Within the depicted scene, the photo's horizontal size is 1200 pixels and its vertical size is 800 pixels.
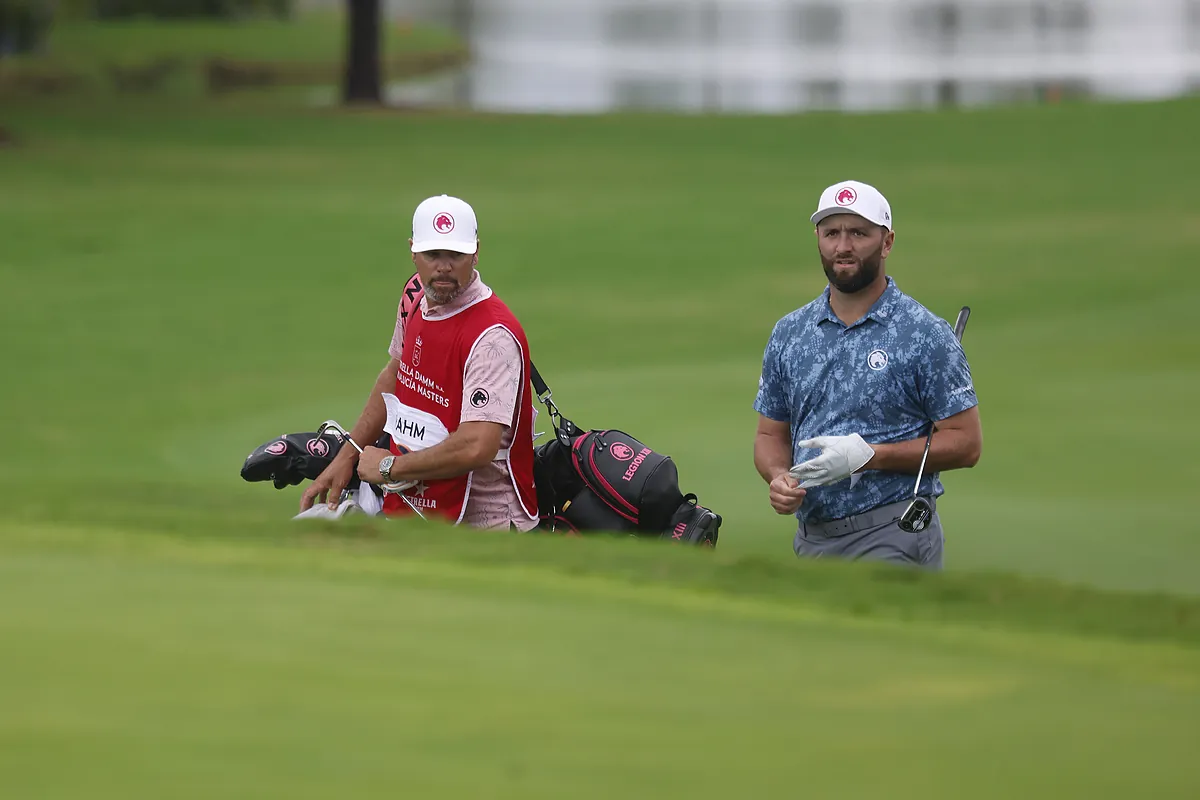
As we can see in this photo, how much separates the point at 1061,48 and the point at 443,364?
61452 millimetres

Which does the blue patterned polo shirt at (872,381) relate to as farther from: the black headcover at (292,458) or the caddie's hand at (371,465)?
the black headcover at (292,458)

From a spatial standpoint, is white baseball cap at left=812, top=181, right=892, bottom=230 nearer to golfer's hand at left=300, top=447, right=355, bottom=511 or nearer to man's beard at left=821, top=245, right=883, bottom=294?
man's beard at left=821, top=245, right=883, bottom=294

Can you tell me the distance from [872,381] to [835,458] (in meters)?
0.38

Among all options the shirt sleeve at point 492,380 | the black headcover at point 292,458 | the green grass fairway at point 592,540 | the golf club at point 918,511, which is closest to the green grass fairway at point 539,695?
the green grass fairway at point 592,540

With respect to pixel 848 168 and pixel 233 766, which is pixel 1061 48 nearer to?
pixel 848 168

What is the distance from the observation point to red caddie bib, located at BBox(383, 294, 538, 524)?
6.30 metres

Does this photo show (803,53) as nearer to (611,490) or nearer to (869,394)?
(611,490)

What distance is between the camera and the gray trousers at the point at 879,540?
6059mm

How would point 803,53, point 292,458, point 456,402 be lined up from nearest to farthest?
1. point 456,402
2. point 292,458
3. point 803,53

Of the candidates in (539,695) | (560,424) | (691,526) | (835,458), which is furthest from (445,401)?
(539,695)

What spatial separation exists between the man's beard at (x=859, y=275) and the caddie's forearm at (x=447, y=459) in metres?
1.28

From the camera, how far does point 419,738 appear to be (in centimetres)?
334

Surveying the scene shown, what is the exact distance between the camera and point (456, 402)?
632cm

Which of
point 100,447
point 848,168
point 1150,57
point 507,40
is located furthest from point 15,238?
point 507,40
